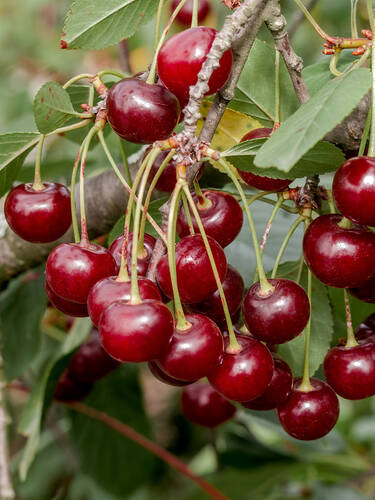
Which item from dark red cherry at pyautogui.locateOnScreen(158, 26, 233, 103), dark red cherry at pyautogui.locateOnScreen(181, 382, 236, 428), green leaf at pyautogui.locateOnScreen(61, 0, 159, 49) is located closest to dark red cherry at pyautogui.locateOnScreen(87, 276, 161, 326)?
dark red cherry at pyautogui.locateOnScreen(158, 26, 233, 103)

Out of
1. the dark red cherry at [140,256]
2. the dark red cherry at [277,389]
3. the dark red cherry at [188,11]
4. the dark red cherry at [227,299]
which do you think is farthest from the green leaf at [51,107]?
the dark red cherry at [188,11]

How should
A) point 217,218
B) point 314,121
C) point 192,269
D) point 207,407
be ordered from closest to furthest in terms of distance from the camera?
1. point 314,121
2. point 192,269
3. point 217,218
4. point 207,407

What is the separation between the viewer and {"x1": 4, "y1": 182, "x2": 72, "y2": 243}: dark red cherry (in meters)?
0.91

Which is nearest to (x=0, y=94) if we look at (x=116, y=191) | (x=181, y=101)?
(x=116, y=191)

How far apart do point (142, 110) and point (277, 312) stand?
29 cm

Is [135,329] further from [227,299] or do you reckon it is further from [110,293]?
[227,299]

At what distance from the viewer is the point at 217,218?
0.87 m

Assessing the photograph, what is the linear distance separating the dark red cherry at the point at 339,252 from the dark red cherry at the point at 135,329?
0.69 feet

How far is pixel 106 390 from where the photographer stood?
2.01 meters

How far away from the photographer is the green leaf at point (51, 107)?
33.7 inches

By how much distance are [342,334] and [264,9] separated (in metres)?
0.64

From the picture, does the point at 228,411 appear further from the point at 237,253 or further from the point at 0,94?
the point at 0,94

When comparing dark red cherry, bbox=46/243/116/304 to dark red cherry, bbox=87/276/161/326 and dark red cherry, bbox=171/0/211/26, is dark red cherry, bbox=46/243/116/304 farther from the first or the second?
dark red cherry, bbox=171/0/211/26

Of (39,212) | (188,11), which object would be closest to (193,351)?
(39,212)
